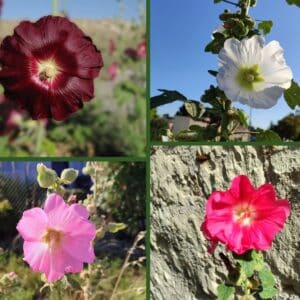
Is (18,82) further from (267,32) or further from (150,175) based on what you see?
(267,32)

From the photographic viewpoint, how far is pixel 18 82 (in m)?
1.50

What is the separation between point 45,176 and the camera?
1.56m

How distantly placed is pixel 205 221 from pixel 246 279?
0.17 m

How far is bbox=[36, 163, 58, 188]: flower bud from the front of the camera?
1.56m

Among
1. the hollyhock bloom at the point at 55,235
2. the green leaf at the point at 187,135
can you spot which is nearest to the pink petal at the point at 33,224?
the hollyhock bloom at the point at 55,235

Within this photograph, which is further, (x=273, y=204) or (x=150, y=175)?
(x=150, y=175)

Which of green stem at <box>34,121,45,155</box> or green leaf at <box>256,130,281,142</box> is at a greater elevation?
green stem at <box>34,121,45,155</box>

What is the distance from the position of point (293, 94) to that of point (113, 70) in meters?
1.22

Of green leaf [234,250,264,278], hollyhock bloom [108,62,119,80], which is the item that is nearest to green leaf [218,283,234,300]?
green leaf [234,250,264,278]

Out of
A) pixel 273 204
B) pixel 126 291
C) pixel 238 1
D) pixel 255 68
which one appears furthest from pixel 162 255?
pixel 238 1

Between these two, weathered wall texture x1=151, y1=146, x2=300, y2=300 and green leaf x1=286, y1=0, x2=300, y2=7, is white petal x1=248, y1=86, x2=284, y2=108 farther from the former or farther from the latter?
green leaf x1=286, y1=0, x2=300, y2=7

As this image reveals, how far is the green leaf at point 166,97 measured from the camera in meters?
1.58

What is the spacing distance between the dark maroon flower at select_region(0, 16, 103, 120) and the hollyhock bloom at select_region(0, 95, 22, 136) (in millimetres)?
698

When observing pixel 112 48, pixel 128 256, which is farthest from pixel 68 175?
Result: pixel 112 48
